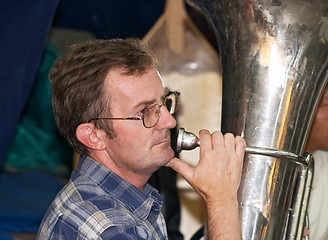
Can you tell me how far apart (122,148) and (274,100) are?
12.9 inches

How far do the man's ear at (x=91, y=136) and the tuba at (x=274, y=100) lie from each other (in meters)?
0.19

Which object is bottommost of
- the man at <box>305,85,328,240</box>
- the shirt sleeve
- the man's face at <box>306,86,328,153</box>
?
the shirt sleeve

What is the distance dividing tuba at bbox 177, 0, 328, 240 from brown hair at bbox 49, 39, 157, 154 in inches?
7.2

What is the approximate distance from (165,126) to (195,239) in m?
0.48

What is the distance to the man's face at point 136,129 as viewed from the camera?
1077 mm

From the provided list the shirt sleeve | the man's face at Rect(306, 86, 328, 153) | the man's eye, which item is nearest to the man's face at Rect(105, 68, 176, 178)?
the man's eye

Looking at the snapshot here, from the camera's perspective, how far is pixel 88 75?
3.53 feet

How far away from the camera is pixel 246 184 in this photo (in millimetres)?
1063

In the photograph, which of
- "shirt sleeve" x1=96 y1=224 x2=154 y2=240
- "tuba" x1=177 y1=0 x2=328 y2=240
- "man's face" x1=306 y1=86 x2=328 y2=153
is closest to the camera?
"shirt sleeve" x1=96 y1=224 x2=154 y2=240

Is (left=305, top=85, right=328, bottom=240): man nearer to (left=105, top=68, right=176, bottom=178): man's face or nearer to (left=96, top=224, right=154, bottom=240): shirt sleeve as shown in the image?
(left=105, top=68, right=176, bottom=178): man's face

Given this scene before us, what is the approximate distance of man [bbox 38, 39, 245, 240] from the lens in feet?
3.30

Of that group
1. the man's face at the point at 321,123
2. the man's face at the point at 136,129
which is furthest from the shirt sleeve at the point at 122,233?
the man's face at the point at 321,123

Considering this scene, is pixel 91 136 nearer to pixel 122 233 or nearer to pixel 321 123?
pixel 122 233

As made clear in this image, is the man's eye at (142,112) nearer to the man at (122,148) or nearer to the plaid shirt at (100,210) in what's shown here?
the man at (122,148)
